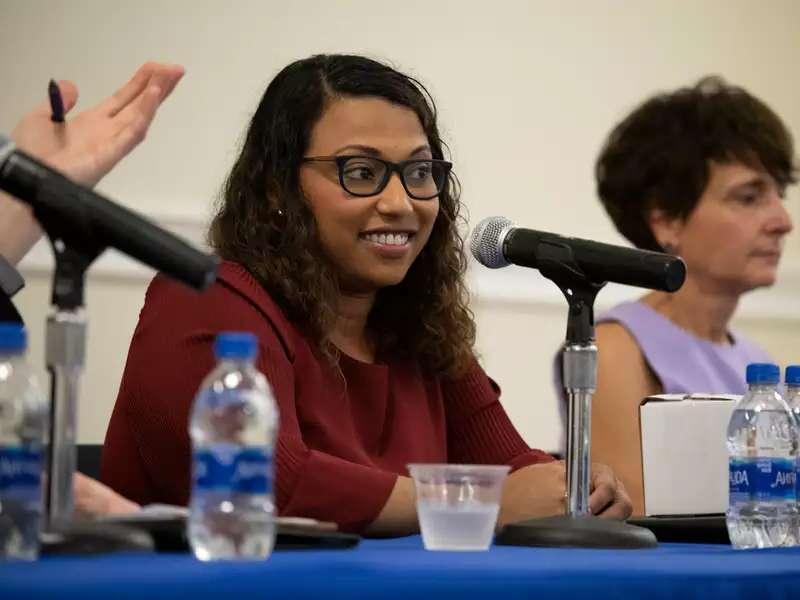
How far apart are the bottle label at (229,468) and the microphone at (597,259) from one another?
54cm

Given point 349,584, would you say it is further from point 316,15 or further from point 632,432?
point 316,15

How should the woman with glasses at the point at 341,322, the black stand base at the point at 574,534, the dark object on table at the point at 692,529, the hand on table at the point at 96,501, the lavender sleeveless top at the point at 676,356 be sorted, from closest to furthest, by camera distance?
the hand on table at the point at 96,501 → the black stand base at the point at 574,534 → the dark object on table at the point at 692,529 → the woman with glasses at the point at 341,322 → the lavender sleeveless top at the point at 676,356

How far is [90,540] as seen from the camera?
1.11m

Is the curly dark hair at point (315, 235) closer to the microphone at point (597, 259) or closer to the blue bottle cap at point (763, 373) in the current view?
the microphone at point (597, 259)

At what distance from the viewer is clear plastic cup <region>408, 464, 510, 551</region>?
137cm

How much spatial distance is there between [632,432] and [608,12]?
5.49 feet

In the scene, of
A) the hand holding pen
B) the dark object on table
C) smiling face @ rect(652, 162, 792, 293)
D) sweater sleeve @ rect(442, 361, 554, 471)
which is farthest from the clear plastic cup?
smiling face @ rect(652, 162, 792, 293)

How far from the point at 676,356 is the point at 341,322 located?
1.05 meters

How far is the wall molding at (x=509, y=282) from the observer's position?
10.6 feet

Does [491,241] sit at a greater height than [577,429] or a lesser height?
greater

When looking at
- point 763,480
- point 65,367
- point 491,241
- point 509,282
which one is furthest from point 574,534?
point 509,282

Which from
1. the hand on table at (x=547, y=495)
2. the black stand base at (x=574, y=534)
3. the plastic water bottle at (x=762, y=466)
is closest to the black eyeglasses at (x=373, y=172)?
the hand on table at (x=547, y=495)

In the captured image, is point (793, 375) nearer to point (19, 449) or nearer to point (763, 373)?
point (763, 373)

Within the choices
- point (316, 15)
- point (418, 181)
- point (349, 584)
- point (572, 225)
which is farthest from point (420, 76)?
point (349, 584)
